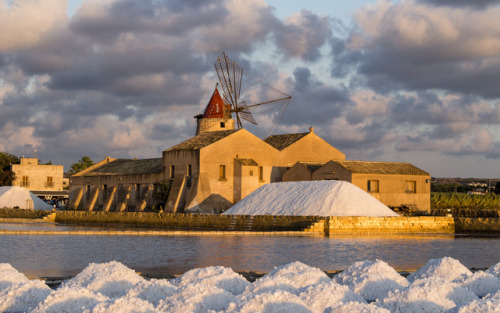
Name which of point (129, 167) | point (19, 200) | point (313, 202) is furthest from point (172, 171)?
Answer: point (19, 200)

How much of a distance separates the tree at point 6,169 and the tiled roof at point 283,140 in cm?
2731

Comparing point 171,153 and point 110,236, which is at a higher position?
point 171,153

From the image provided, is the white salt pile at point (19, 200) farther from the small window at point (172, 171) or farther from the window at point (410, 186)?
the window at point (410, 186)

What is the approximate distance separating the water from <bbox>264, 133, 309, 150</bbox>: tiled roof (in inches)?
724

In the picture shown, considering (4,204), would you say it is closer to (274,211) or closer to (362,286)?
(274,211)

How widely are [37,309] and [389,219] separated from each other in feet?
85.4

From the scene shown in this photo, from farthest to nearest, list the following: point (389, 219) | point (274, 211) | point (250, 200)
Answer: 1. point (250, 200)
2. point (274, 211)
3. point (389, 219)

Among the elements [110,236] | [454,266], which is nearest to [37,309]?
[454,266]

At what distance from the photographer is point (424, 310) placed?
28.3 ft

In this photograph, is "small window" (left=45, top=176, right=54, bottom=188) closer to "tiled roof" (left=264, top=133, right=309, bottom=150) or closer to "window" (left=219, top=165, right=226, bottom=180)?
"tiled roof" (left=264, top=133, right=309, bottom=150)

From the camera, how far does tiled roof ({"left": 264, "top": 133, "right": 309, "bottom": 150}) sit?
47.0 m

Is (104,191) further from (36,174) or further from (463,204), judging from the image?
(463,204)

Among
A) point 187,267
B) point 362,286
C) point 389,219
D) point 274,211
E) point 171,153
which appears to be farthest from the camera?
point 171,153

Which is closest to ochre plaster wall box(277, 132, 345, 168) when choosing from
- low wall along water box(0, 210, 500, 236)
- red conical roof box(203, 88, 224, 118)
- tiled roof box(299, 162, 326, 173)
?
tiled roof box(299, 162, 326, 173)
